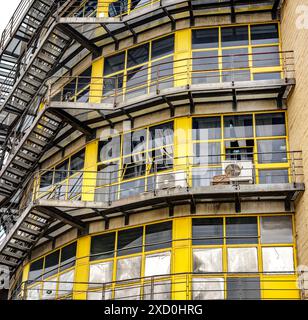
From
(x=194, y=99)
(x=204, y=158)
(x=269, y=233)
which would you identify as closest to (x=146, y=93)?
(x=194, y=99)

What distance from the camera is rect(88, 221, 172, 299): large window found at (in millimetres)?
21938

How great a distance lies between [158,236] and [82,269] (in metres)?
3.30

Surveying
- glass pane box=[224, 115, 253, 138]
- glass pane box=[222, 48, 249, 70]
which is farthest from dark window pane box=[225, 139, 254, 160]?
glass pane box=[222, 48, 249, 70]

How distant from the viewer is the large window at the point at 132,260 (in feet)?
72.0

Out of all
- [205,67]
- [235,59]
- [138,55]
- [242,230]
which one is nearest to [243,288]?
[242,230]

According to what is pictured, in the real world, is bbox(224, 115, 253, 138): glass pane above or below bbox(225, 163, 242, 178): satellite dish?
above

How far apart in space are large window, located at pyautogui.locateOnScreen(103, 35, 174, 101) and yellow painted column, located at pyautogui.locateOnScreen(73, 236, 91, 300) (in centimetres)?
577

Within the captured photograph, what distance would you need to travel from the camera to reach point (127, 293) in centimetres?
2214

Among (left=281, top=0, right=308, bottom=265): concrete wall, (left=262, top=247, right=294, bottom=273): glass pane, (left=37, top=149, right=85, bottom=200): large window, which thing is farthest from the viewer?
(left=37, top=149, right=85, bottom=200): large window

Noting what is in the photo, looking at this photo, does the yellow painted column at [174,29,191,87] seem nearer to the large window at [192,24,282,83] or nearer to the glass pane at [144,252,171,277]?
the large window at [192,24,282,83]

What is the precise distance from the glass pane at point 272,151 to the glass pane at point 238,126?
64 cm

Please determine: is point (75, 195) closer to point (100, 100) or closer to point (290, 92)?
point (100, 100)

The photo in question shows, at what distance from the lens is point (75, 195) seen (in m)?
25.3

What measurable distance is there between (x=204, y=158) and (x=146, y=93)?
3.64m
